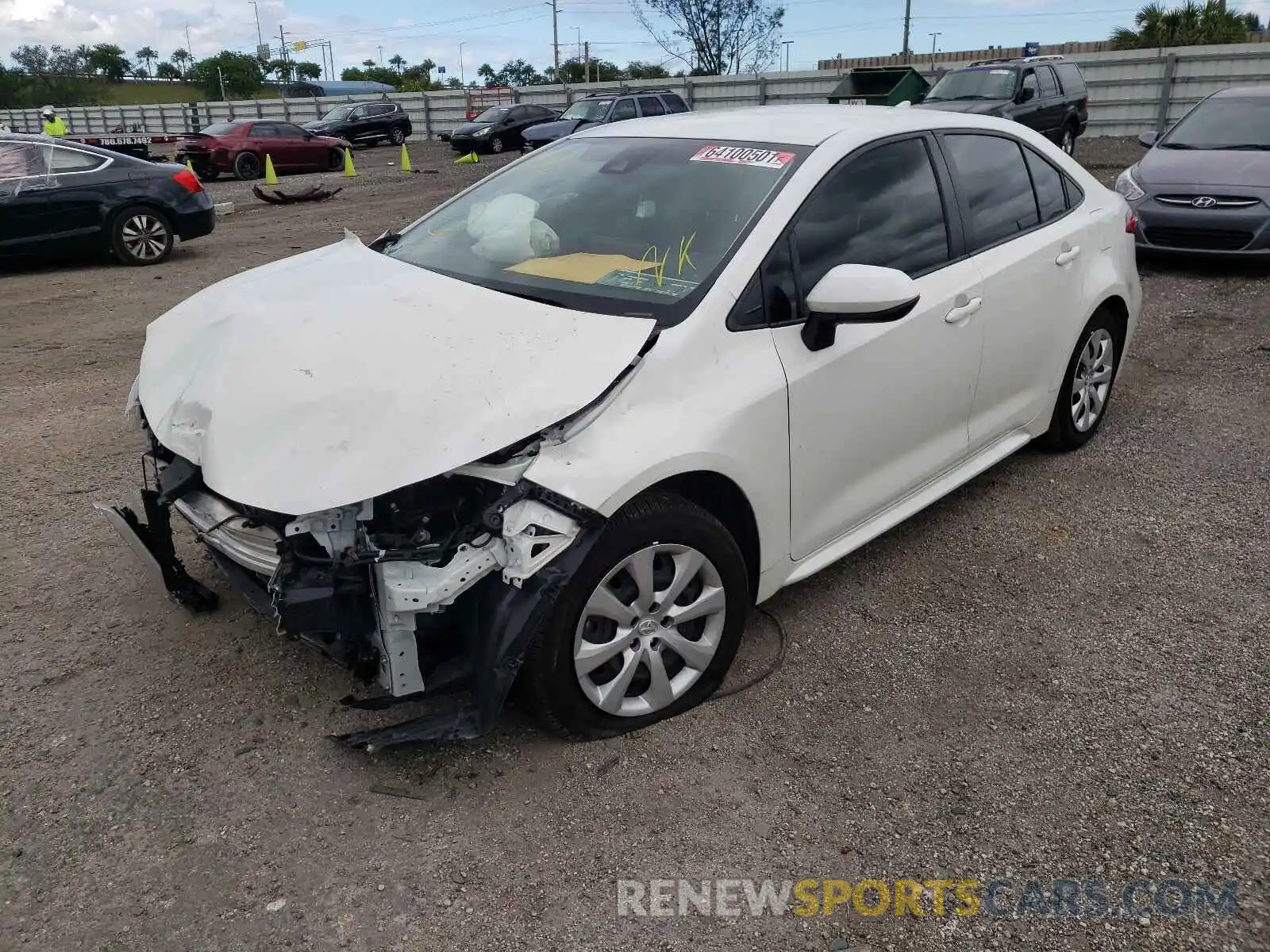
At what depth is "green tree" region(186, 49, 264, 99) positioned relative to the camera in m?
73.7

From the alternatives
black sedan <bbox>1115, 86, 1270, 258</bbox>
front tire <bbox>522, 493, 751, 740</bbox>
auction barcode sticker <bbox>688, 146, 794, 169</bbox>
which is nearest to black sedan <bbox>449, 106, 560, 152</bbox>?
black sedan <bbox>1115, 86, 1270, 258</bbox>

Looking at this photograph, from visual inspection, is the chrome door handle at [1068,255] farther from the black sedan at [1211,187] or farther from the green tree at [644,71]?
the green tree at [644,71]

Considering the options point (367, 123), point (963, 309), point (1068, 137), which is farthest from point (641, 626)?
point (367, 123)

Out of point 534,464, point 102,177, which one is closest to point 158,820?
point 534,464

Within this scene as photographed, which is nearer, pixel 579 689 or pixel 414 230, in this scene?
pixel 579 689

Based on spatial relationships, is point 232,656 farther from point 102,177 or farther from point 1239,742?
point 102,177

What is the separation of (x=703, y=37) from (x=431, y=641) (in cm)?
5145

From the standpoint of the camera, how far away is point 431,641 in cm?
265

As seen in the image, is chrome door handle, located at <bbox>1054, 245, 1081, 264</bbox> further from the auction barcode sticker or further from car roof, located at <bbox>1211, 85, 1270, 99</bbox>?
car roof, located at <bbox>1211, 85, 1270, 99</bbox>

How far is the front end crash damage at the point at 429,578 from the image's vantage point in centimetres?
244

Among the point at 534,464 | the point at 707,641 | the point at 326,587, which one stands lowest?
the point at 707,641

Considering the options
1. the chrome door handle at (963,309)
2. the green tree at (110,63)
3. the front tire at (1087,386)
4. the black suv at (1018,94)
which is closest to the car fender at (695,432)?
the chrome door handle at (963,309)

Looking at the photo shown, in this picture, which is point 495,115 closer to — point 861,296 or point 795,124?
point 795,124

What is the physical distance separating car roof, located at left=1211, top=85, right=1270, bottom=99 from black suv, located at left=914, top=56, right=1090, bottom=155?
5315 millimetres
